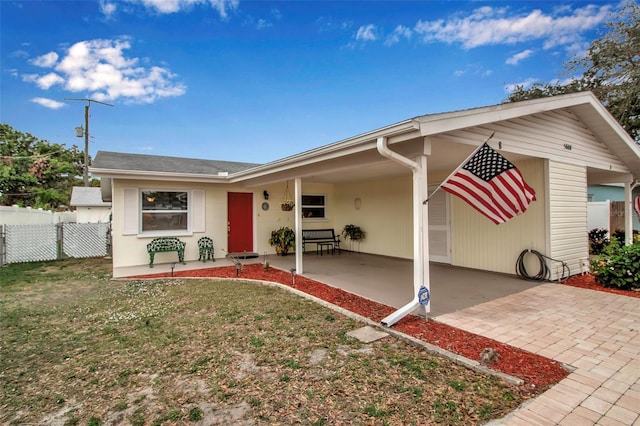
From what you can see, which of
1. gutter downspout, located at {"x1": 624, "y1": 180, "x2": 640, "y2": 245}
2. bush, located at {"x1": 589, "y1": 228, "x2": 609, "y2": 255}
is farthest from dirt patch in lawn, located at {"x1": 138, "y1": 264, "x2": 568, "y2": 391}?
bush, located at {"x1": 589, "y1": 228, "x2": 609, "y2": 255}

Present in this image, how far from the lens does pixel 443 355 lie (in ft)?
10.5

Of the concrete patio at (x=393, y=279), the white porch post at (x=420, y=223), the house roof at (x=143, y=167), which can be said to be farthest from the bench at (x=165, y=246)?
the white porch post at (x=420, y=223)

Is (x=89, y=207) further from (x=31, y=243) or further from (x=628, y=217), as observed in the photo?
(x=628, y=217)

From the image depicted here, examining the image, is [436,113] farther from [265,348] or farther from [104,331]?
[104,331]

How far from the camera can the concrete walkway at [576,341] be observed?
2.28 m

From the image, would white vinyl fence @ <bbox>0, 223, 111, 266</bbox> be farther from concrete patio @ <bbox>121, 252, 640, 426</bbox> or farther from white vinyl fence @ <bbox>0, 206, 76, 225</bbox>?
concrete patio @ <bbox>121, 252, 640, 426</bbox>

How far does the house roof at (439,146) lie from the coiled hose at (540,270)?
6.81 feet

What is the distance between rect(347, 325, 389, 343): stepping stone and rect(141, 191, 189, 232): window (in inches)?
286

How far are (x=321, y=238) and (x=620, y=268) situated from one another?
25.7ft

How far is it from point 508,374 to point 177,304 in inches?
190

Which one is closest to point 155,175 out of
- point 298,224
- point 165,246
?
point 165,246

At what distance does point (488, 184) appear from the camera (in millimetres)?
3824

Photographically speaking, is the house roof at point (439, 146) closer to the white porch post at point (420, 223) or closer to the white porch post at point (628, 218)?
the white porch post at point (420, 223)

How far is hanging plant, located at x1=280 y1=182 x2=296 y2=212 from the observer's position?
10.6 meters
